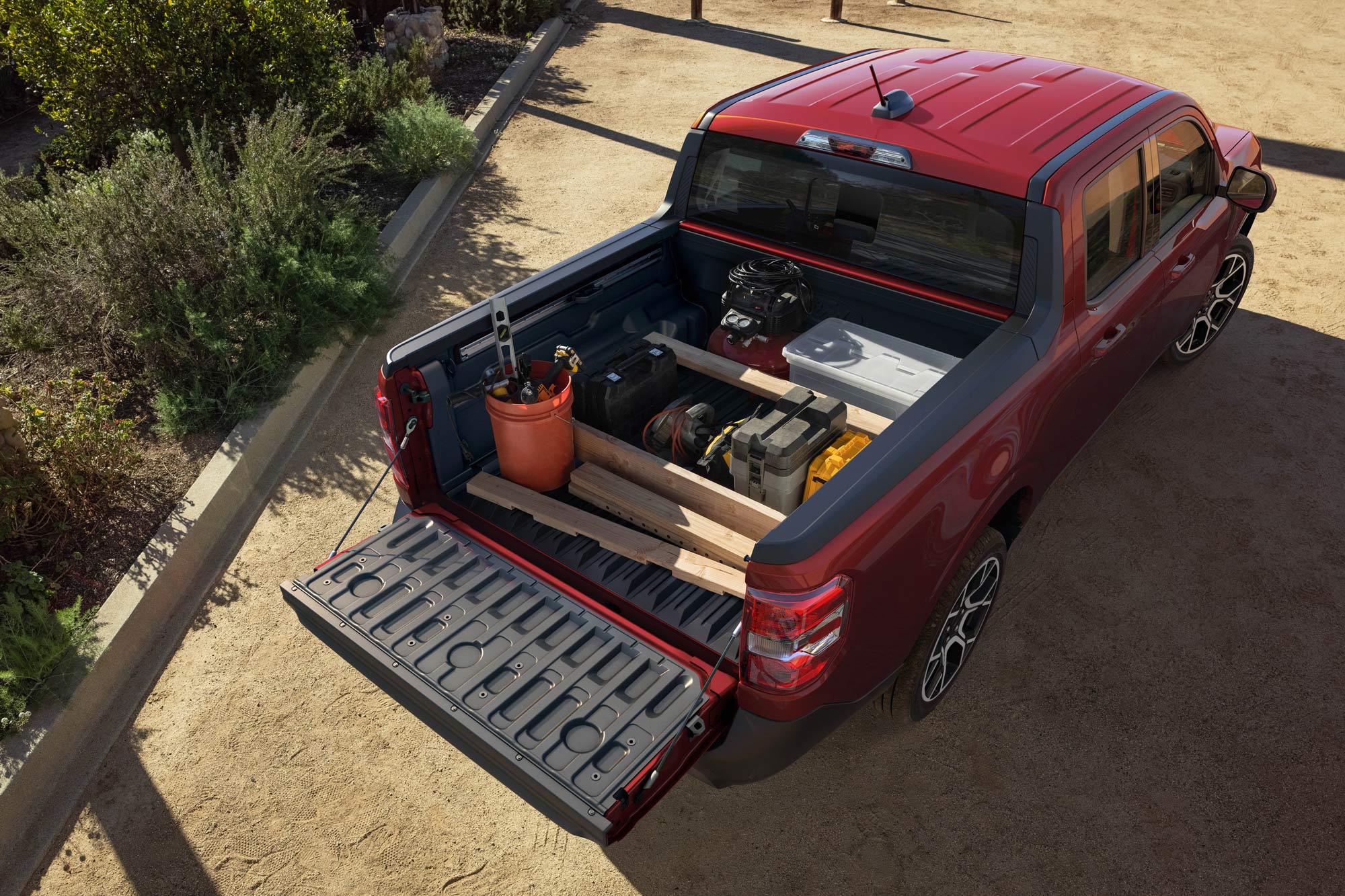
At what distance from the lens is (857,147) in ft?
13.1

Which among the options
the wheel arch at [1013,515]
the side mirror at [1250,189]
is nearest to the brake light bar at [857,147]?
the wheel arch at [1013,515]

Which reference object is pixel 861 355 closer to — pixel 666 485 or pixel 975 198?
pixel 975 198

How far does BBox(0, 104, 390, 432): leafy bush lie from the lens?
581cm

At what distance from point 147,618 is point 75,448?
1.16 m

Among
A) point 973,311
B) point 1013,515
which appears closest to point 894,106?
point 973,311

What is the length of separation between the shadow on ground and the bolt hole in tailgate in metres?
0.92

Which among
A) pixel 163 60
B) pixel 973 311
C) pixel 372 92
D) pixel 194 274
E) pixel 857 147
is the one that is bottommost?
pixel 194 274

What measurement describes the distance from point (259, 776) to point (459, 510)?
140 cm

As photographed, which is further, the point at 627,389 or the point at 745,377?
the point at 745,377

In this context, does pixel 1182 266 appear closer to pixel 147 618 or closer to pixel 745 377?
Answer: pixel 745 377

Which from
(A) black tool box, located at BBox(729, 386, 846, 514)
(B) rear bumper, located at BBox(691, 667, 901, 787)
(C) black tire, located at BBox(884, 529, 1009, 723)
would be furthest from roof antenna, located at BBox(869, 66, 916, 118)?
(B) rear bumper, located at BBox(691, 667, 901, 787)

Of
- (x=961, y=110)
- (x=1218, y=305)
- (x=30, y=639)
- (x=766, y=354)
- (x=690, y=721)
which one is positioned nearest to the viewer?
(x=690, y=721)

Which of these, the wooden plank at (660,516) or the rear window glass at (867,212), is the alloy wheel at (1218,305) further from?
the wooden plank at (660,516)

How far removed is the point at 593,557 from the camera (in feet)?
11.7
